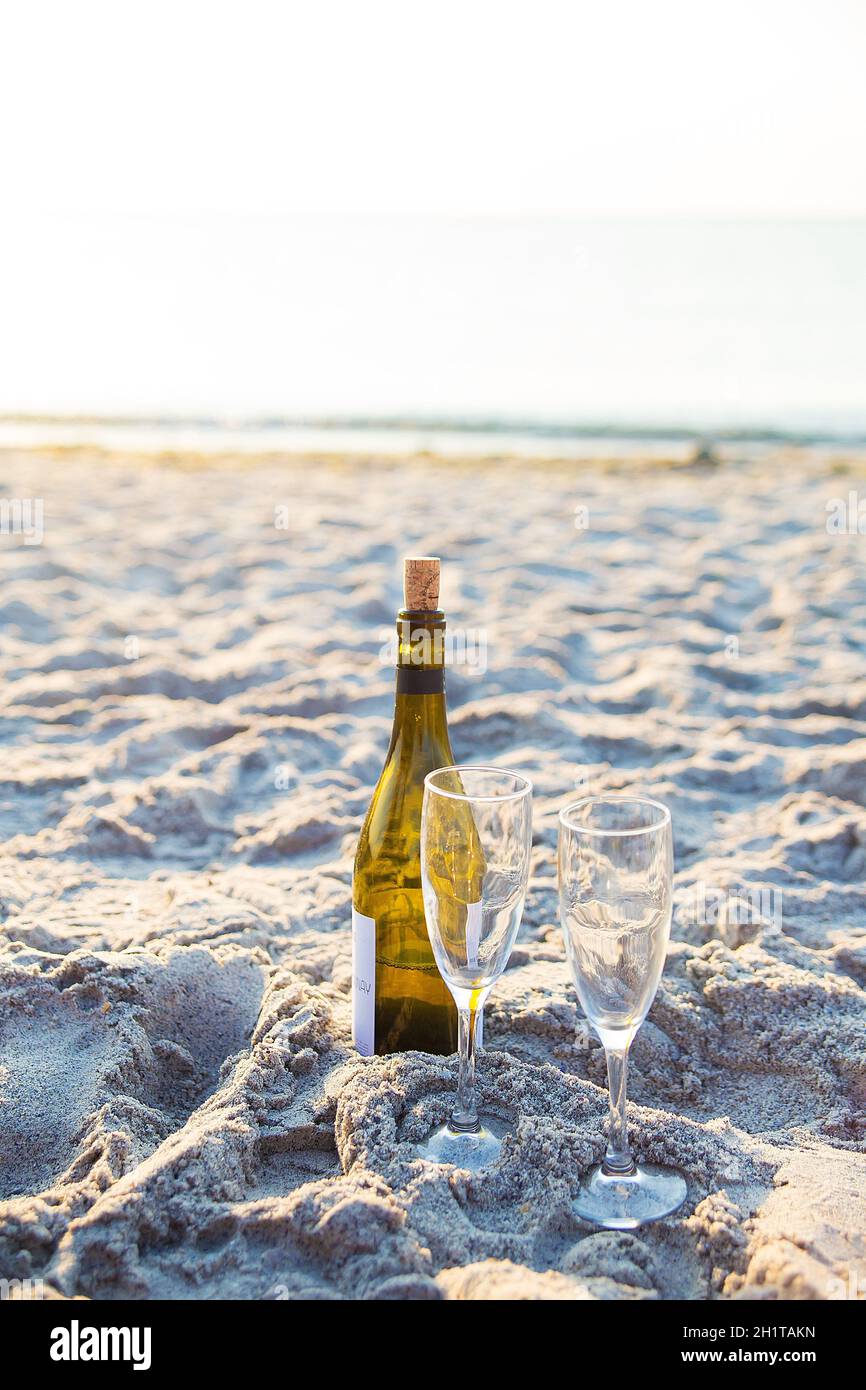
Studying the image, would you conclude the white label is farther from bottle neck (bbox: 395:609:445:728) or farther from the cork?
the cork

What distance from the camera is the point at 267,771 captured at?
312 centimetres

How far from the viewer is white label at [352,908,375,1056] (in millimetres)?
1708

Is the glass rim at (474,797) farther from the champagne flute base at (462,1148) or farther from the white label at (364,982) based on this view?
the champagne flute base at (462,1148)

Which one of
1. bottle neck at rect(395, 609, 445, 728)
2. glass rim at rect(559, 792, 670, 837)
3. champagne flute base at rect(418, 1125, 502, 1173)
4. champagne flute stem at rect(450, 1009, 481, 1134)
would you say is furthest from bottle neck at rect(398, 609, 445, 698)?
champagne flute base at rect(418, 1125, 502, 1173)

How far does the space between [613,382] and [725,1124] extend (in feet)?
87.7

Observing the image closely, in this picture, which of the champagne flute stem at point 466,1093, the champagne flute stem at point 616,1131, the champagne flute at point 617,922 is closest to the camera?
the champagne flute at point 617,922

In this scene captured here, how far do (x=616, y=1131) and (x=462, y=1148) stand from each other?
21cm

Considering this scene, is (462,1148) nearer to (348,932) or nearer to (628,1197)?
(628,1197)

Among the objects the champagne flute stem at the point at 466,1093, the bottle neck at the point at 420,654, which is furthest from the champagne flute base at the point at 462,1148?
the bottle neck at the point at 420,654

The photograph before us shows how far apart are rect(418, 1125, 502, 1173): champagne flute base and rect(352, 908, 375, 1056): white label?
0.75 feet

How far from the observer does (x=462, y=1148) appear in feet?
4.93

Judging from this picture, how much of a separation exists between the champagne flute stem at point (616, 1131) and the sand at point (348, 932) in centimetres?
4

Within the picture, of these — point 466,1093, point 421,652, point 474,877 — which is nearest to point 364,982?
point 466,1093

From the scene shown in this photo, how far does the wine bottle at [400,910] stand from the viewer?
5.66 ft
